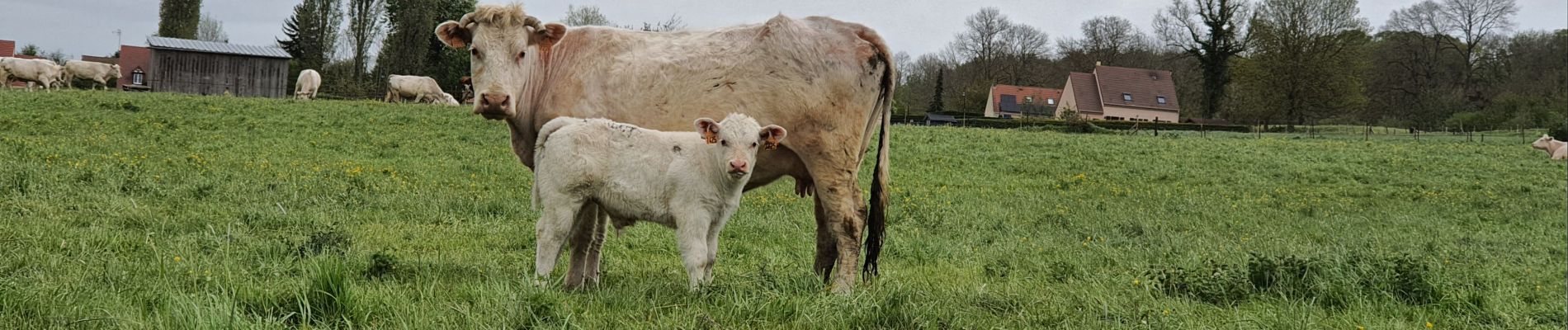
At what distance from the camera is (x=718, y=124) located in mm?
5371

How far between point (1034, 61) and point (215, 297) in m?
76.8

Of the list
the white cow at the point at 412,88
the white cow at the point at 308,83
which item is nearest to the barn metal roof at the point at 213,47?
the white cow at the point at 308,83

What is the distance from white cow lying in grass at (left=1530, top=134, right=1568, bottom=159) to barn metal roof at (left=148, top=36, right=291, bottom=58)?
4517cm

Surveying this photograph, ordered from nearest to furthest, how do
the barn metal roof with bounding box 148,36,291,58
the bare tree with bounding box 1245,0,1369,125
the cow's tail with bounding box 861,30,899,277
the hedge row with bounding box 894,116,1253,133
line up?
1. the cow's tail with bounding box 861,30,899,277
2. the barn metal roof with bounding box 148,36,291,58
3. the hedge row with bounding box 894,116,1253,133
4. the bare tree with bounding box 1245,0,1369,125

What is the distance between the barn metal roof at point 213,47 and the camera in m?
41.5

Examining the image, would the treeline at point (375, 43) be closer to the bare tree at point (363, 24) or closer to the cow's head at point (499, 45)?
the bare tree at point (363, 24)

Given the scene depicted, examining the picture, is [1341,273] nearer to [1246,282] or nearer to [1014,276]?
[1246,282]

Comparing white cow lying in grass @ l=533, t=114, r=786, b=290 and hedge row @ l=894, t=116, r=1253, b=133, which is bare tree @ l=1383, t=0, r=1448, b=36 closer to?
hedge row @ l=894, t=116, r=1253, b=133

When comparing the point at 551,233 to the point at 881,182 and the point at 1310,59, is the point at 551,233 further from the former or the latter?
the point at 1310,59

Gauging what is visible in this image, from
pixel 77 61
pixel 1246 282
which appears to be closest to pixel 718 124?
pixel 1246 282

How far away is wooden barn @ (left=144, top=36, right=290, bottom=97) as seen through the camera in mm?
41594

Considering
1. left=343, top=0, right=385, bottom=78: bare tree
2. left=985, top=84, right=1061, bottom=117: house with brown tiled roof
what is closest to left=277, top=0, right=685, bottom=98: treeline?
left=343, top=0, right=385, bottom=78: bare tree

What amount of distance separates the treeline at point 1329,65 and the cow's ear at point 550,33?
43.4m

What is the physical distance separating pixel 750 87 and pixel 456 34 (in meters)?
1.84
